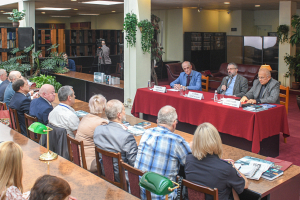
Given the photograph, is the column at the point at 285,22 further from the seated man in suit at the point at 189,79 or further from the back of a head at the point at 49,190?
the back of a head at the point at 49,190

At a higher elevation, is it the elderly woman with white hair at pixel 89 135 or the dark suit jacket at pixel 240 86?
the dark suit jacket at pixel 240 86

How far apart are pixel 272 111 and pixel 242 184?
2654mm

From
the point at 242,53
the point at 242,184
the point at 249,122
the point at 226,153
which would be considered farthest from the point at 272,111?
the point at 242,53

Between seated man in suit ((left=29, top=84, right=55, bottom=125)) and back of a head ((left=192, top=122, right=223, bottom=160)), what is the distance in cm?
251

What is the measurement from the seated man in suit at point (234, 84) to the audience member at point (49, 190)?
14.9ft

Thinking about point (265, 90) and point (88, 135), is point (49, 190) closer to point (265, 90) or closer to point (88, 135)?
point (88, 135)

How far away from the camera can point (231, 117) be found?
4832mm

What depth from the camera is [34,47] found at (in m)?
10.3

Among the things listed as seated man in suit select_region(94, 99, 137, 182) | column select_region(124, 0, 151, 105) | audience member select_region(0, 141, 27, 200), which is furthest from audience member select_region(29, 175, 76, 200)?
column select_region(124, 0, 151, 105)

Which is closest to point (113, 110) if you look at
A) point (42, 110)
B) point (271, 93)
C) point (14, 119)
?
point (42, 110)

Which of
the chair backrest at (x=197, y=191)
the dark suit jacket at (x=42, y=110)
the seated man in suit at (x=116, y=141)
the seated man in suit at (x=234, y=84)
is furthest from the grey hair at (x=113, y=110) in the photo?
the seated man in suit at (x=234, y=84)

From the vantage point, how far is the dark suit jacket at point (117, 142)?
2.95 meters

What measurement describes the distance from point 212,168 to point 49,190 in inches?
49.0

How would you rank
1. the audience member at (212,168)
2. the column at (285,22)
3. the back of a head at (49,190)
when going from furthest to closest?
the column at (285,22) → the audience member at (212,168) → the back of a head at (49,190)
